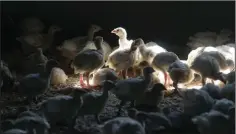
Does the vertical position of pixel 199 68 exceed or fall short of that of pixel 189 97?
it exceeds it

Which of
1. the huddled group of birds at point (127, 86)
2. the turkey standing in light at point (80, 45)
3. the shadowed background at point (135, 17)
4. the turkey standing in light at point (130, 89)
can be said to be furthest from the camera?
the shadowed background at point (135, 17)

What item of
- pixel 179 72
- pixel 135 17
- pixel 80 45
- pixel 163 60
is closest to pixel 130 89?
pixel 179 72

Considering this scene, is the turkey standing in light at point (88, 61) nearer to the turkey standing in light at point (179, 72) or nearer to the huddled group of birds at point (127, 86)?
the huddled group of birds at point (127, 86)

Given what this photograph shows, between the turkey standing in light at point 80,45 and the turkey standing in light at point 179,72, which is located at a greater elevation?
the turkey standing in light at point 80,45

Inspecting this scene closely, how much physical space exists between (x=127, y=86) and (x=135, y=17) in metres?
1.68

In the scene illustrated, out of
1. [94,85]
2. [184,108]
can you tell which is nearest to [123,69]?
[94,85]

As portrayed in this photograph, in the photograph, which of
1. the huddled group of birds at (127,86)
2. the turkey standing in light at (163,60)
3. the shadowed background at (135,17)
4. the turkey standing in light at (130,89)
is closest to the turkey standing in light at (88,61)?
the huddled group of birds at (127,86)

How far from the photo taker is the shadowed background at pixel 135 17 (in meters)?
5.02

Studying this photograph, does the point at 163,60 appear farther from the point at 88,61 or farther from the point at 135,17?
the point at 135,17

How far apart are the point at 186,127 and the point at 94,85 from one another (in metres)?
1.07

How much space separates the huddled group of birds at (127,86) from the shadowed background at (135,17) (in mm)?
196

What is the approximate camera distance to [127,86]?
353 centimetres

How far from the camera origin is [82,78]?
4.28 meters

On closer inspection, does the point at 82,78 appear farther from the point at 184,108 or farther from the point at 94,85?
the point at 184,108
